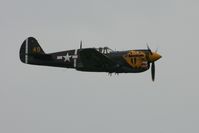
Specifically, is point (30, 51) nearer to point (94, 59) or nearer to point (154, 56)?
point (94, 59)

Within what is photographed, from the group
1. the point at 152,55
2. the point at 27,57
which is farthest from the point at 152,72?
the point at 27,57

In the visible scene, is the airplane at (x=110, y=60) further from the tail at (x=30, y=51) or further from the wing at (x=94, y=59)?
the tail at (x=30, y=51)

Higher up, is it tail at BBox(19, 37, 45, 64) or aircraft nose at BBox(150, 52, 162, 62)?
tail at BBox(19, 37, 45, 64)

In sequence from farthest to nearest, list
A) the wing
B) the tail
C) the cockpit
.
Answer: the tail < the cockpit < the wing

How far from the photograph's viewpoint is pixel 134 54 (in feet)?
149

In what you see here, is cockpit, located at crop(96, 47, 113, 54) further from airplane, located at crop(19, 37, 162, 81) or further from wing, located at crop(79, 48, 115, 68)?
wing, located at crop(79, 48, 115, 68)

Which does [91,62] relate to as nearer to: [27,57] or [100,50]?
[100,50]

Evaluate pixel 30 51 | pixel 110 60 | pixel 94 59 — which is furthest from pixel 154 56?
pixel 30 51

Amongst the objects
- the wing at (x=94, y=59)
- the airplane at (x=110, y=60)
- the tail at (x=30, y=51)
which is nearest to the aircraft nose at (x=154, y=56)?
the airplane at (x=110, y=60)

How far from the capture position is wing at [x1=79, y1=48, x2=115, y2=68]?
44.6 meters

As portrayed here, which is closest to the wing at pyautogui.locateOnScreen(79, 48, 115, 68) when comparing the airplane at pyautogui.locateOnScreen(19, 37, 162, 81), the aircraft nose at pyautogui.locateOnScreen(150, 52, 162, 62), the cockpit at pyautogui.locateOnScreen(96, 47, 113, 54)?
the airplane at pyautogui.locateOnScreen(19, 37, 162, 81)

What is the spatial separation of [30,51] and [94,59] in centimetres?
658

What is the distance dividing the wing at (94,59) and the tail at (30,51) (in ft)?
13.9

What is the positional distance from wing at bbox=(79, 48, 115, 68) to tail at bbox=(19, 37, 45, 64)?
166 inches
